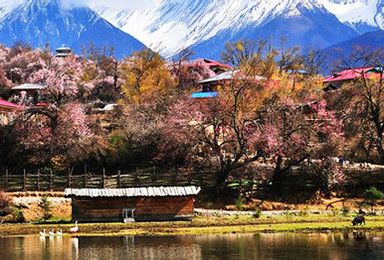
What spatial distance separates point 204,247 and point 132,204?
15.5 meters

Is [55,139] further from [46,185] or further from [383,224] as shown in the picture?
[383,224]

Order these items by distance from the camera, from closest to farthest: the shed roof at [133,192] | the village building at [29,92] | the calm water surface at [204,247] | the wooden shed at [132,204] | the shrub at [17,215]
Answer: the calm water surface at [204,247], the shed roof at [133,192], the wooden shed at [132,204], the shrub at [17,215], the village building at [29,92]

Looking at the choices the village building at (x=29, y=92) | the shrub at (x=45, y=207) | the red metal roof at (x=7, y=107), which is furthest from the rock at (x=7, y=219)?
the village building at (x=29, y=92)

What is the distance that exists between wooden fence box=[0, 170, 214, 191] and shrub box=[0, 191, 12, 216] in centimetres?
540

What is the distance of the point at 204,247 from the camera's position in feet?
120

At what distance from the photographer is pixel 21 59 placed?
358 feet

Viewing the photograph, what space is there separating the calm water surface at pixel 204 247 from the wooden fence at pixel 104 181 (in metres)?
17.6

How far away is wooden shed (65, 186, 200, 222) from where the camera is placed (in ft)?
165

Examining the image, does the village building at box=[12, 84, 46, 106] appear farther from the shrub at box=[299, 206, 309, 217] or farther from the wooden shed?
the shrub at box=[299, 206, 309, 217]

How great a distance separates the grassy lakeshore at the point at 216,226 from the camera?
43.5 metres

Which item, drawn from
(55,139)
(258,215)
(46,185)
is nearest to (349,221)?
(258,215)

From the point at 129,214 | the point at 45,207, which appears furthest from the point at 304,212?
the point at 45,207

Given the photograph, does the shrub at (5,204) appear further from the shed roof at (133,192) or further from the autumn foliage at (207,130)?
the autumn foliage at (207,130)

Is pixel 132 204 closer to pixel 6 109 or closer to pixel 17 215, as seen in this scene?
pixel 17 215
